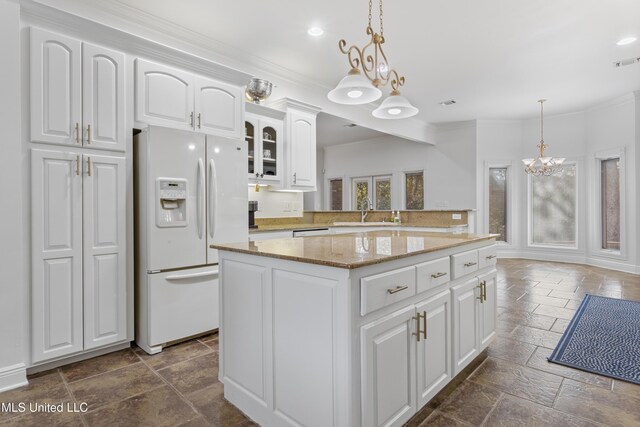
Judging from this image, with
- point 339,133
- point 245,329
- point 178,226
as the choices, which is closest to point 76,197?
point 178,226

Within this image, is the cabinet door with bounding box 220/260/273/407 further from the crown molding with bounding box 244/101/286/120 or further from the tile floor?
the crown molding with bounding box 244/101/286/120

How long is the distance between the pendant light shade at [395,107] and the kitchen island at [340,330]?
3.41 ft

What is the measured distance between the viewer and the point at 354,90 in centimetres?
217

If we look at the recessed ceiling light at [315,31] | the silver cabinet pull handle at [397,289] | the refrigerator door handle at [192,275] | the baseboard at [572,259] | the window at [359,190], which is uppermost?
the recessed ceiling light at [315,31]

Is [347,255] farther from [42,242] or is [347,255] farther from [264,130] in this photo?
[264,130]

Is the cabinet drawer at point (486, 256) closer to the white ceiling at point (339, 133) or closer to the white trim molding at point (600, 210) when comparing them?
the white ceiling at point (339, 133)

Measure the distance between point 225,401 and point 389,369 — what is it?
104 centimetres

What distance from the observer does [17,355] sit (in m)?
2.15

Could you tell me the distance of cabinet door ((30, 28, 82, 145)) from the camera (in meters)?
2.26

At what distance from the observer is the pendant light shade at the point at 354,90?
2100mm

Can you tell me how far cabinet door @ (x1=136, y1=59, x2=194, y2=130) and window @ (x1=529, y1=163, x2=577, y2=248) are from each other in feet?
22.6

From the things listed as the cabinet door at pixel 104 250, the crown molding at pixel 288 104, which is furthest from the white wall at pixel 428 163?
the cabinet door at pixel 104 250

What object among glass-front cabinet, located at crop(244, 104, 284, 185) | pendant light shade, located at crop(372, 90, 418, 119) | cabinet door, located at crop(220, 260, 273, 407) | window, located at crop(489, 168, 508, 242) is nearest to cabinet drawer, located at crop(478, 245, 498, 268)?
pendant light shade, located at crop(372, 90, 418, 119)

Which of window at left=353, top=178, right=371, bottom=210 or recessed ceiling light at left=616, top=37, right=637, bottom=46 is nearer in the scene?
recessed ceiling light at left=616, top=37, right=637, bottom=46
